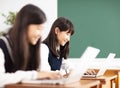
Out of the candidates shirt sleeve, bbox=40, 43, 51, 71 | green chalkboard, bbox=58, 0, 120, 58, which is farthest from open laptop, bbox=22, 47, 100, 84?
green chalkboard, bbox=58, 0, 120, 58

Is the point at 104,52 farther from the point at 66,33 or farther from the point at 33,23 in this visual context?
the point at 33,23

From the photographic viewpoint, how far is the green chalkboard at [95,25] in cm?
512

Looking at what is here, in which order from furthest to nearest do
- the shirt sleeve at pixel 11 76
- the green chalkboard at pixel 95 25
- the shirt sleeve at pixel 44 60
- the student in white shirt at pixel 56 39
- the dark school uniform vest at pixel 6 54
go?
1. the green chalkboard at pixel 95 25
2. the student in white shirt at pixel 56 39
3. the shirt sleeve at pixel 44 60
4. the dark school uniform vest at pixel 6 54
5. the shirt sleeve at pixel 11 76

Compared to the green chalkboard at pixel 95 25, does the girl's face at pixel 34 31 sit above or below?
above

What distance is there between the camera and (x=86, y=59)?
2.05 meters

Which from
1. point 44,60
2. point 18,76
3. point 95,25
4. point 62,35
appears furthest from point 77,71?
point 95,25

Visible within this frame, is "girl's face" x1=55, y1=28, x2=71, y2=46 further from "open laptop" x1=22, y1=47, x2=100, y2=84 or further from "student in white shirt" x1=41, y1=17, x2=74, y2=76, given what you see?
"open laptop" x1=22, y1=47, x2=100, y2=84

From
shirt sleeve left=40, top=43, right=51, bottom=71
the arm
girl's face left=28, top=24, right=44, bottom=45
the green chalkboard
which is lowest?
the green chalkboard

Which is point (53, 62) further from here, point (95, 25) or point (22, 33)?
point (95, 25)

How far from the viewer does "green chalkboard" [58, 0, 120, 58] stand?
5.12 meters

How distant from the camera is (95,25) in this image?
5160 mm

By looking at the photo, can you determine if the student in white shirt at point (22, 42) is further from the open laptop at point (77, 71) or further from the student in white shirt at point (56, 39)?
the student in white shirt at point (56, 39)

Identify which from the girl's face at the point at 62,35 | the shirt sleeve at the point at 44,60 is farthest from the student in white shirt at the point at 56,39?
the shirt sleeve at the point at 44,60

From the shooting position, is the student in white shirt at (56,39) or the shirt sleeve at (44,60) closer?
the shirt sleeve at (44,60)
